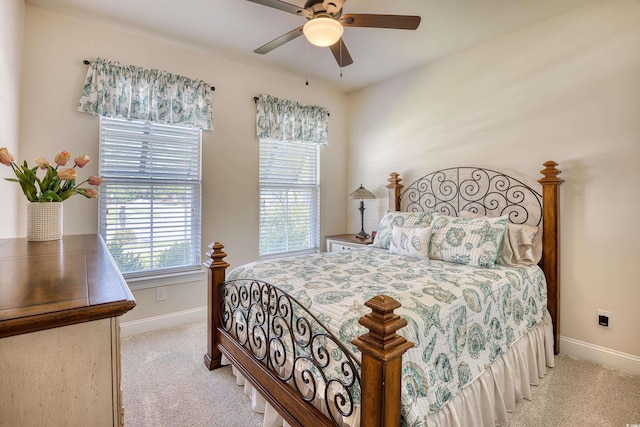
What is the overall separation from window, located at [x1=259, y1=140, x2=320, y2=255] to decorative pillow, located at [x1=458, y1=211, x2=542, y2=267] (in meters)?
2.34

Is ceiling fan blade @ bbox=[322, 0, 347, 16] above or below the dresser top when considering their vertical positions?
above

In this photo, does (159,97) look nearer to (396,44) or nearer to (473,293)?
(396,44)

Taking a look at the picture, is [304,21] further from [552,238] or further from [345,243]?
[552,238]

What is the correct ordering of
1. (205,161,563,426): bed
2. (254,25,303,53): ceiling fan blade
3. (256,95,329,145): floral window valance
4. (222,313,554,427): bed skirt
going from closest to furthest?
1. (205,161,563,426): bed
2. (222,313,554,427): bed skirt
3. (254,25,303,53): ceiling fan blade
4. (256,95,329,145): floral window valance

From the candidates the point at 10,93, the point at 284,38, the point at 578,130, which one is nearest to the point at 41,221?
the point at 10,93

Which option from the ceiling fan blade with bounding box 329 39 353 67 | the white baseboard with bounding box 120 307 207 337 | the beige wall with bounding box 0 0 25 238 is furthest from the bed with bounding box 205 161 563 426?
the ceiling fan blade with bounding box 329 39 353 67

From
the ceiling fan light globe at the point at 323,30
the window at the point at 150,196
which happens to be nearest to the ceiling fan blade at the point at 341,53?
the ceiling fan light globe at the point at 323,30

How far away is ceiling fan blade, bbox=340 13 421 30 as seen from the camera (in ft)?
6.48

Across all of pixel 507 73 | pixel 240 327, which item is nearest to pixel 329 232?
pixel 240 327

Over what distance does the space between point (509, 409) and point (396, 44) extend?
3.16 m

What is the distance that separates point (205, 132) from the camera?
333cm

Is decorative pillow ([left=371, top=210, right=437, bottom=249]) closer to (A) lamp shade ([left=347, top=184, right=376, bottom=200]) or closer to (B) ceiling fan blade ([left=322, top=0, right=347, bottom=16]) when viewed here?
(A) lamp shade ([left=347, top=184, right=376, bottom=200])

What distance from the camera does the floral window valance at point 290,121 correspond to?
145 inches

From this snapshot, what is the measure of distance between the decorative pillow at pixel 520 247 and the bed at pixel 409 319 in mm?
23
